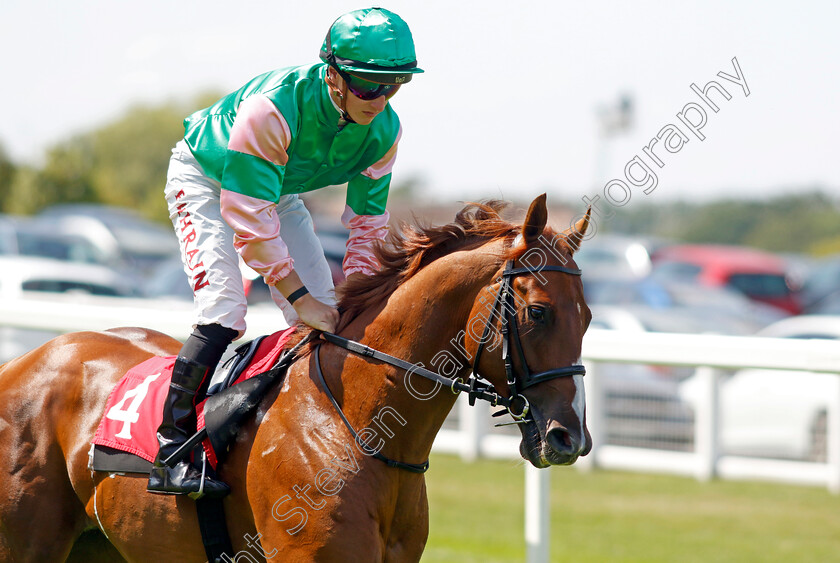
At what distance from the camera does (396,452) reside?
2.77 meters

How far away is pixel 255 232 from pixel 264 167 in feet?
0.68

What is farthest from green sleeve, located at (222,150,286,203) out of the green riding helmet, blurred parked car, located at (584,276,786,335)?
blurred parked car, located at (584,276,786,335)

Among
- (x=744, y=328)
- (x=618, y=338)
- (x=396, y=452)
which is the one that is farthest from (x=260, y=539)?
(x=744, y=328)

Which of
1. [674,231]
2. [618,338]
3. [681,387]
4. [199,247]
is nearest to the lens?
[199,247]

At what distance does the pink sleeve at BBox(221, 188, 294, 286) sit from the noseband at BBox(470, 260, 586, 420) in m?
0.71

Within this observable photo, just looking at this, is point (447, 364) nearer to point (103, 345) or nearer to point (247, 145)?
point (247, 145)

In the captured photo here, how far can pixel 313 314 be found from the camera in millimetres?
2934

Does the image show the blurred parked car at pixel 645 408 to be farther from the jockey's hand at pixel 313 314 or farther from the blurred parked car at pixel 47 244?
the blurred parked car at pixel 47 244

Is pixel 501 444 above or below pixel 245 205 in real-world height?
below

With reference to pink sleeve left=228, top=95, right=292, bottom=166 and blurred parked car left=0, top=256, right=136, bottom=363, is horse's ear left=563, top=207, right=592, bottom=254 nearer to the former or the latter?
pink sleeve left=228, top=95, right=292, bottom=166

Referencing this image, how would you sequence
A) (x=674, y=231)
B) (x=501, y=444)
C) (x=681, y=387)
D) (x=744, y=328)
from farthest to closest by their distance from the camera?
(x=674, y=231) → (x=744, y=328) → (x=501, y=444) → (x=681, y=387)

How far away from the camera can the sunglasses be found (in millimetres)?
2848

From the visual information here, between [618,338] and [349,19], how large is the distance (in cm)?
204

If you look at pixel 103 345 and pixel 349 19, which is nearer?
pixel 349 19
